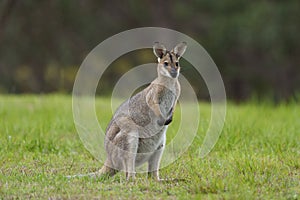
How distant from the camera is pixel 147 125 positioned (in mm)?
5711

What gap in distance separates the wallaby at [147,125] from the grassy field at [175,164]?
16 centimetres

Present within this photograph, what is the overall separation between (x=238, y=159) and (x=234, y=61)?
16034 mm

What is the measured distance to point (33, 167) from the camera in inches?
246

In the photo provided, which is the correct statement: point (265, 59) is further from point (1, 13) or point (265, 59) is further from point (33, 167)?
point (33, 167)

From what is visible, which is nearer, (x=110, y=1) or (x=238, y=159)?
(x=238, y=159)

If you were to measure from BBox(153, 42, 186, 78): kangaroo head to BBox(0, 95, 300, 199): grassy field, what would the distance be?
3.12 feet

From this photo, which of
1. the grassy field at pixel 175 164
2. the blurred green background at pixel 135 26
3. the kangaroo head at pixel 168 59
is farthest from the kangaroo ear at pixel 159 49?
the blurred green background at pixel 135 26

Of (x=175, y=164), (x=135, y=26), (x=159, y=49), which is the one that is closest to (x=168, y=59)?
(x=159, y=49)

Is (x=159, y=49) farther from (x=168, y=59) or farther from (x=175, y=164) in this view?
(x=175, y=164)

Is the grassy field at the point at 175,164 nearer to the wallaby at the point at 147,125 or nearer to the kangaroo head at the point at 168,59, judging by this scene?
the wallaby at the point at 147,125

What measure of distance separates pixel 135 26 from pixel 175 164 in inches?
661

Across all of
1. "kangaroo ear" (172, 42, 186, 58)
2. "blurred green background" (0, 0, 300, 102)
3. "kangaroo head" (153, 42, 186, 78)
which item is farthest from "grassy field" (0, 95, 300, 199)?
"blurred green background" (0, 0, 300, 102)

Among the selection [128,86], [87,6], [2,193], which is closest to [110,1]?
[87,6]

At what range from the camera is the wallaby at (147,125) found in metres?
5.59
